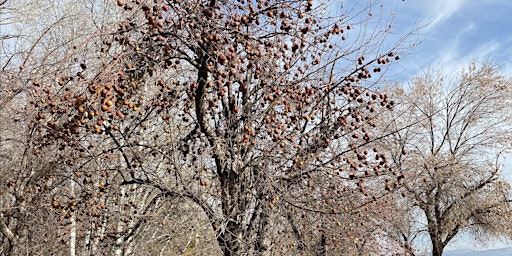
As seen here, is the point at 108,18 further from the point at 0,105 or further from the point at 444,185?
the point at 444,185

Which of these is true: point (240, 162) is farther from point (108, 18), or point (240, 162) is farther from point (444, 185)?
point (444, 185)

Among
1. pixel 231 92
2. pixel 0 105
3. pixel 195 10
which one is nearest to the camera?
pixel 195 10

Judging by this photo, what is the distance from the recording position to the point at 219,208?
4.82 m

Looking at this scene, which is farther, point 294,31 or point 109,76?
point 294,31

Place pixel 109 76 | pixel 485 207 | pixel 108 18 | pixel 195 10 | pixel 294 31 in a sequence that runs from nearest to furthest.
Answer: pixel 109 76 < pixel 195 10 < pixel 294 31 < pixel 108 18 < pixel 485 207

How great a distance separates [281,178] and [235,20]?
164 centimetres

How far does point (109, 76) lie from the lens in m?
3.27

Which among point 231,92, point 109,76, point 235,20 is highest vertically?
point 235,20

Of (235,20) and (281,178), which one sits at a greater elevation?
(235,20)

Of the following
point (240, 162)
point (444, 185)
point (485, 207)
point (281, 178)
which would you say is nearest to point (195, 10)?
point (240, 162)

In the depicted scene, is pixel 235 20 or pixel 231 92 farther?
pixel 231 92

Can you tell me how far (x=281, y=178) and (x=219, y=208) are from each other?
33.2 inches

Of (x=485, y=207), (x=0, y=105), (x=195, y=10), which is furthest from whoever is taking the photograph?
(x=485, y=207)

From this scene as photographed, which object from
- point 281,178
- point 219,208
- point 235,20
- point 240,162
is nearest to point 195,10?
point 235,20
